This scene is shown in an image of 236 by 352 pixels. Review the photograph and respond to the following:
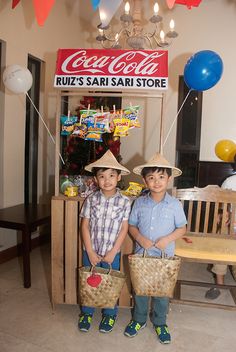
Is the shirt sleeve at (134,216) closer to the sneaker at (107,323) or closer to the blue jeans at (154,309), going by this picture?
the blue jeans at (154,309)

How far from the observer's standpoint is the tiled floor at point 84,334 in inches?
85.5

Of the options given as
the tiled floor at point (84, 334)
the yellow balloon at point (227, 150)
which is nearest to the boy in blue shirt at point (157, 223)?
the tiled floor at point (84, 334)

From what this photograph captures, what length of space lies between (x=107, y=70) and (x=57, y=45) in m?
2.22

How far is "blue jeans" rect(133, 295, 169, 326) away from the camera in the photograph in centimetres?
227

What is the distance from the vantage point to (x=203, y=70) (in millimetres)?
2500

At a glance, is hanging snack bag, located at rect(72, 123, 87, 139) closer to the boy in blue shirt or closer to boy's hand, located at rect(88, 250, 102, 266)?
the boy in blue shirt

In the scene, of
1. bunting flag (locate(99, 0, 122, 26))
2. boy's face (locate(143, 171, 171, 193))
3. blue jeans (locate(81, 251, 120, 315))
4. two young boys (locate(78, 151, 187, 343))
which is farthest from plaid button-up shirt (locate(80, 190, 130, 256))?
bunting flag (locate(99, 0, 122, 26))

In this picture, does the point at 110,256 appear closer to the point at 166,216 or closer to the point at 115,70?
the point at 166,216

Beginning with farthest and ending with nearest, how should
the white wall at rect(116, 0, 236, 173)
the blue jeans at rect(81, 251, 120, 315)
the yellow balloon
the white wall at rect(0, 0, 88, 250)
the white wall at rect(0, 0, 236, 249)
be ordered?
the white wall at rect(116, 0, 236, 173)
the yellow balloon
the white wall at rect(0, 0, 236, 249)
the white wall at rect(0, 0, 88, 250)
the blue jeans at rect(81, 251, 120, 315)

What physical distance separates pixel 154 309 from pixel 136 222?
60 centimetres

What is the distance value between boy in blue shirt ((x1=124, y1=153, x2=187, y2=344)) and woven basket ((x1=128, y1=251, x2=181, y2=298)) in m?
0.09

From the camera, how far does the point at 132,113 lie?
249cm

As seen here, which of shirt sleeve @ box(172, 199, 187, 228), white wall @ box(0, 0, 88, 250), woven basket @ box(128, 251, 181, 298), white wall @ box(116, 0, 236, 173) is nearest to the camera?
woven basket @ box(128, 251, 181, 298)

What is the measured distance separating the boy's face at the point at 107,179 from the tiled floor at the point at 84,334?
0.99 m
